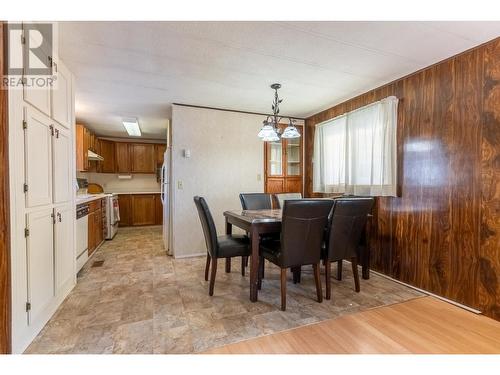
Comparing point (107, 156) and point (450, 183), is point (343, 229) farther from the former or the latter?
point (107, 156)

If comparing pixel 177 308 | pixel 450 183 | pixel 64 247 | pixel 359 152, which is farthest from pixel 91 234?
pixel 450 183

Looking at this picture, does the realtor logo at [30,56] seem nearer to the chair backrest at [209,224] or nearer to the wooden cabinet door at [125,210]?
→ the chair backrest at [209,224]

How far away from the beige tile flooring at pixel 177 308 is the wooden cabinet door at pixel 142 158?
3.46 meters

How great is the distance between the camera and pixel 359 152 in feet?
10.6

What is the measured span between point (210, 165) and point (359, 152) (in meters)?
2.18

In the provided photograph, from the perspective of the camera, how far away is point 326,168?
3904mm

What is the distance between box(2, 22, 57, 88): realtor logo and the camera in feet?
4.83

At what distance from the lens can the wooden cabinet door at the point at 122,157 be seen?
602 cm

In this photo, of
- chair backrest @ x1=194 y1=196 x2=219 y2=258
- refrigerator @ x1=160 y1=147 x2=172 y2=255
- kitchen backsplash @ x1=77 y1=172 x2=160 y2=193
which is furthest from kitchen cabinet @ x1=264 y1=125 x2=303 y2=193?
kitchen backsplash @ x1=77 y1=172 x2=160 y2=193

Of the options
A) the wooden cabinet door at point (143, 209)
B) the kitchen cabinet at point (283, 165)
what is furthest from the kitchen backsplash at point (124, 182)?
the kitchen cabinet at point (283, 165)

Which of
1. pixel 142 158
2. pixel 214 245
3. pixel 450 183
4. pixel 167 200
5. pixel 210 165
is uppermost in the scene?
pixel 142 158

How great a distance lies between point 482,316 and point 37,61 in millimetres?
4060

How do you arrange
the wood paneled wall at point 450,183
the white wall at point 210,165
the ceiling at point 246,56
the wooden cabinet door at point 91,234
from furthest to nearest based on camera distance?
the white wall at point 210,165, the wooden cabinet door at point 91,234, the wood paneled wall at point 450,183, the ceiling at point 246,56
